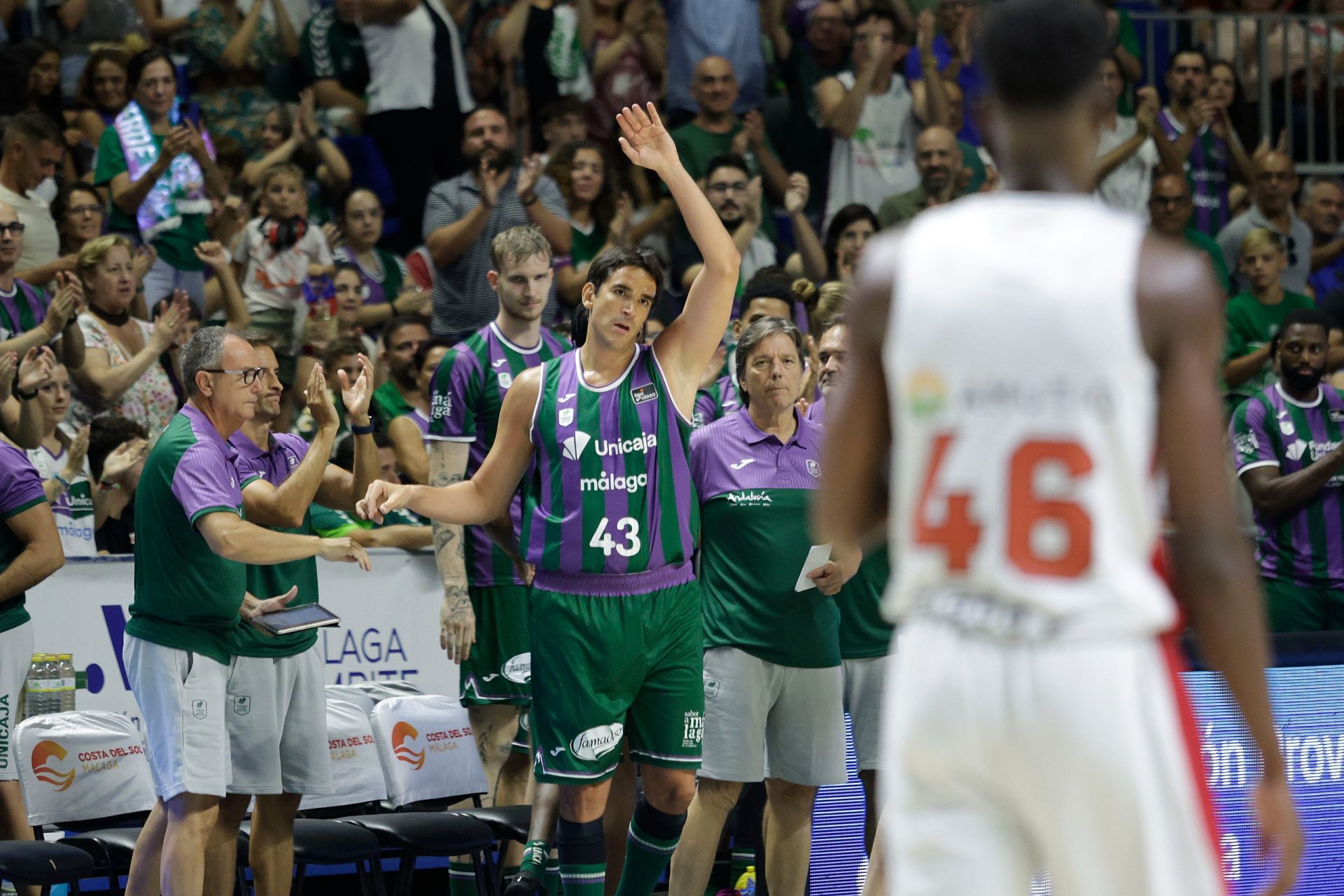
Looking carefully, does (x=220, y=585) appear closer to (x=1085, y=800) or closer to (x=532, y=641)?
(x=532, y=641)

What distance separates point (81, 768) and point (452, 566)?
190 cm

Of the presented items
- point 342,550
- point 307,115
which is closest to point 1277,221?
point 307,115

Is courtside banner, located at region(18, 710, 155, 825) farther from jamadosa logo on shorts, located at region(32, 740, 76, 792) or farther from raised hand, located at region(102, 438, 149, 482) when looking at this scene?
raised hand, located at region(102, 438, 149, 482)

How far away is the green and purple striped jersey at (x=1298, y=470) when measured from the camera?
33.3 feet

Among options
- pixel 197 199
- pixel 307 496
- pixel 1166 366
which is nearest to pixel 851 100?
pixel 197 199

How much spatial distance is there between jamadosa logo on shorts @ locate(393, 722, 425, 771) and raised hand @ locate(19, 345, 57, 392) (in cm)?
273

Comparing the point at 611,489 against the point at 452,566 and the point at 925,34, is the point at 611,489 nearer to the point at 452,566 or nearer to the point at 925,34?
the point at 452,566

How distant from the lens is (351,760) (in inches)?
329

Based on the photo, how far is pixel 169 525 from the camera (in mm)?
6832

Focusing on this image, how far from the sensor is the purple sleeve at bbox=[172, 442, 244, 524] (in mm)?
6676

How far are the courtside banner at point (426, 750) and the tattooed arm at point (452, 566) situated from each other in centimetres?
38

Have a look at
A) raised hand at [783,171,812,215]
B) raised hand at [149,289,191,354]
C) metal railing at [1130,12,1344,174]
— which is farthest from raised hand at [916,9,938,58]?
raised hand at [149,289,191,354]

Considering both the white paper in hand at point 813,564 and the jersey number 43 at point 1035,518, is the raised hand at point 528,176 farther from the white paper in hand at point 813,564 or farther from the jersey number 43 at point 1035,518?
the jersey number 43 at point 1035,518

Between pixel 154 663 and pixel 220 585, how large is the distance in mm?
398
